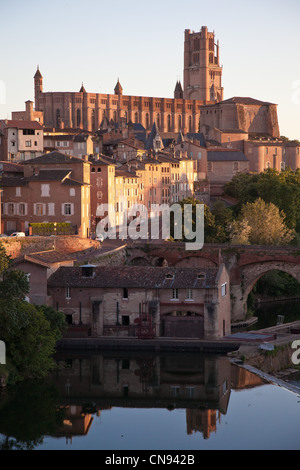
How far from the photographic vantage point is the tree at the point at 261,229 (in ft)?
242

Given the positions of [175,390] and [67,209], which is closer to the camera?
[175,390]

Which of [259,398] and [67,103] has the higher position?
[67,103]

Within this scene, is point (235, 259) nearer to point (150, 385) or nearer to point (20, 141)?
point (150, 385)

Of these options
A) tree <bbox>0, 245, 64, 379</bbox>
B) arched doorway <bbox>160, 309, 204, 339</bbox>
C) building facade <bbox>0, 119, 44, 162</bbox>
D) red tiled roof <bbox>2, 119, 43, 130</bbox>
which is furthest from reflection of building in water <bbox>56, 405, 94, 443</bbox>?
red tiled roof <bbox>2, 119, 43, 130</bbox>

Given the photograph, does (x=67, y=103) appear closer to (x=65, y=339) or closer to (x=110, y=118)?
(x=110, y=118)

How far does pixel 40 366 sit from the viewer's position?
4341 cm

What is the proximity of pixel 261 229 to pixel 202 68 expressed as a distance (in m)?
98.3

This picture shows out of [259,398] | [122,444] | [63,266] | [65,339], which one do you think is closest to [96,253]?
[63,266]

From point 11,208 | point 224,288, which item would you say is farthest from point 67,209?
point 224,288

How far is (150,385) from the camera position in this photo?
4375cm

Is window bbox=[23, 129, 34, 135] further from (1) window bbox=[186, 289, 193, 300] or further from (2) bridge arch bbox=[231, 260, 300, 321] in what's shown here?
(1) window bbox=[186, 289, 193, 300]

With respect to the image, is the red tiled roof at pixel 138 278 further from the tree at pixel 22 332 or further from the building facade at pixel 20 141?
the building facade at pixel 20 141

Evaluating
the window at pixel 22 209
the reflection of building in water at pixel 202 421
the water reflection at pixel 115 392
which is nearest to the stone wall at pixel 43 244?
the window at pixel 22 209
